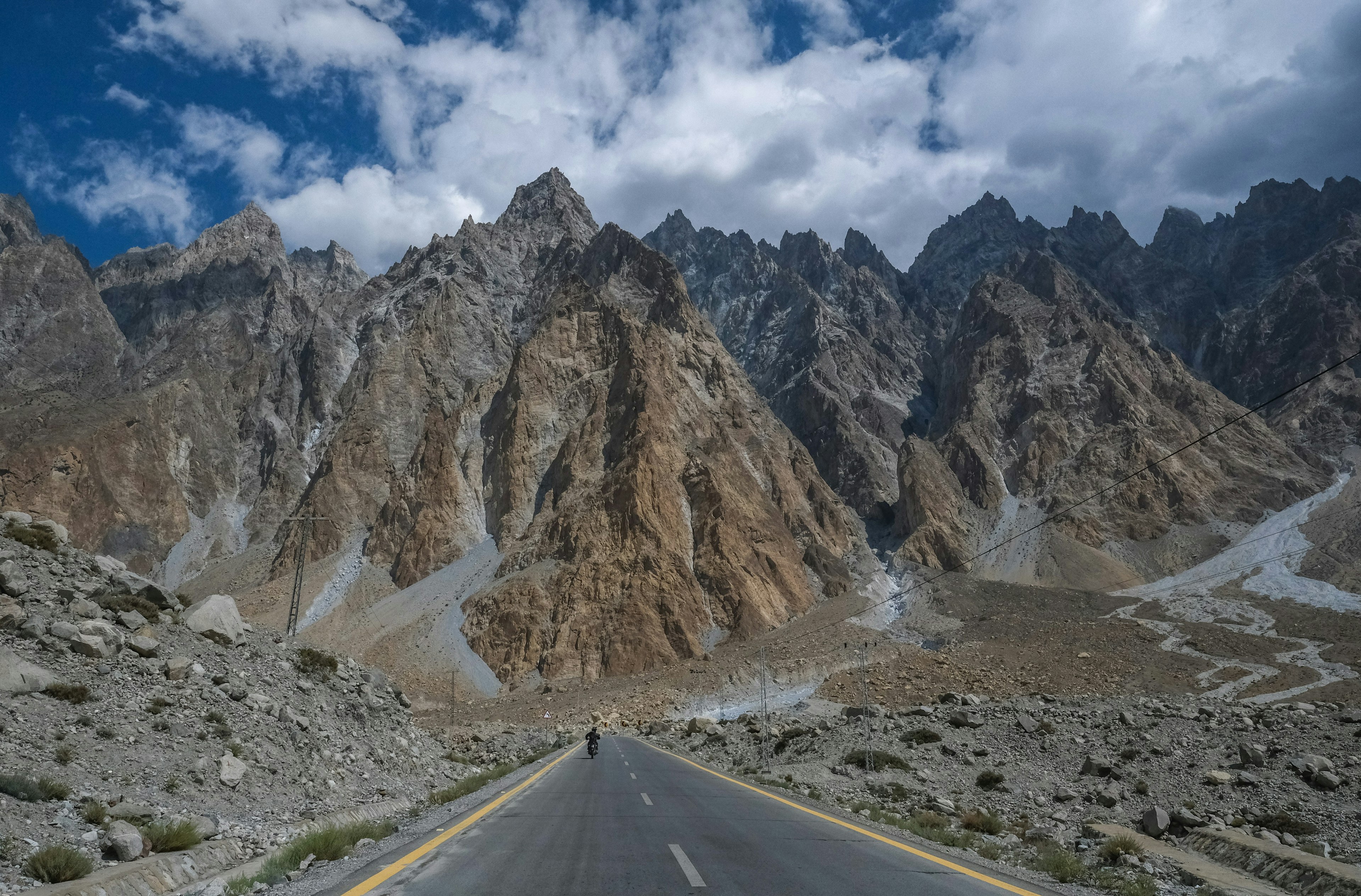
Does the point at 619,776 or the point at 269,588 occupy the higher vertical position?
the point at 269,588

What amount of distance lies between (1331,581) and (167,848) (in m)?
142

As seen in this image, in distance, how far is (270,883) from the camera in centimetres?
837

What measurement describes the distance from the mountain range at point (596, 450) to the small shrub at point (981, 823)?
233ft

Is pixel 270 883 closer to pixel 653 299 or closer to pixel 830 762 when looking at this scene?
pixel 830 762

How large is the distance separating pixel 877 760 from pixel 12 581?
2291cm

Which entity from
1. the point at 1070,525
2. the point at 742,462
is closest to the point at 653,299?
the point at 742,462

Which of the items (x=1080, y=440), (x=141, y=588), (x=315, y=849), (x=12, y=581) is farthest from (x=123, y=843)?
(x=1080, y=440)

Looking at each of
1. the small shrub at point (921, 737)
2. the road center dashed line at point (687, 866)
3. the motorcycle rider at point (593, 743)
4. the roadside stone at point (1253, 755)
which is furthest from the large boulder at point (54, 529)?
the roadside stone at point (1253, 755)

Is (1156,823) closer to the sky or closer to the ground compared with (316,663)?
closer to the ground

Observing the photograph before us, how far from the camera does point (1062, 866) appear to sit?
1111 cm

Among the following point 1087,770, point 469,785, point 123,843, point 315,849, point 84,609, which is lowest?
point 1087,770

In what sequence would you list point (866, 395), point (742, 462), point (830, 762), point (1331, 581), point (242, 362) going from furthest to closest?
point (866, 395) → point (242, 362) → point (742, 462) → point (1331, 581) → point (830, 762)

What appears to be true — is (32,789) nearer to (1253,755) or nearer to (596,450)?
(1253,755)

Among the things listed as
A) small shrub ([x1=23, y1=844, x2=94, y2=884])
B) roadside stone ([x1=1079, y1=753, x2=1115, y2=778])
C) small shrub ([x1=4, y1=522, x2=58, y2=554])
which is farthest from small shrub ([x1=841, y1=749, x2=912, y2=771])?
small shrub ([x1=4, y1=522, x2=58, y2=554])
